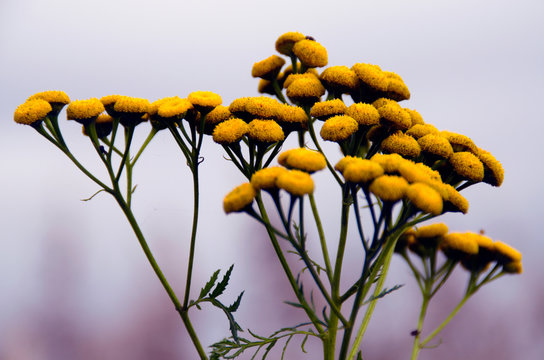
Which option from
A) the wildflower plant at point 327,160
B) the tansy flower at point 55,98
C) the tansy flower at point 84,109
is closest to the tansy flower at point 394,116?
the wildflower plant at point 327,160

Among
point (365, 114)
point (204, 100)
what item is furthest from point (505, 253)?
point (204, 100)

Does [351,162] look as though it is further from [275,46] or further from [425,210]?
[275,46]

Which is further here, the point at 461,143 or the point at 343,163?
the point at 461,143

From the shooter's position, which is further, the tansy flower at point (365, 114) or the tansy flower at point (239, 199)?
the tansy flower at point (365, 114)

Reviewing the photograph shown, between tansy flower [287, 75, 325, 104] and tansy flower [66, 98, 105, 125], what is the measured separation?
3.41 feet

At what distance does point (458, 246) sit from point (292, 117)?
116 cm

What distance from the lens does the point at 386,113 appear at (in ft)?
8.41

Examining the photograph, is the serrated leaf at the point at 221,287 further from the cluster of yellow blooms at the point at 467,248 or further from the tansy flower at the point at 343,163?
the cluster of yellow blooms at the point at 467,248

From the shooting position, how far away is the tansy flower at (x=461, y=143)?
267 cm

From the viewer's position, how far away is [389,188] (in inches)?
83.7

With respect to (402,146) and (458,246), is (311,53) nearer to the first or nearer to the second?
(402,146)

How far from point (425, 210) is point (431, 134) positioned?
62cm

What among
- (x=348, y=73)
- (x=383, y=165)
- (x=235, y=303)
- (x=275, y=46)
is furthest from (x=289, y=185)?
(x=275, y=46)

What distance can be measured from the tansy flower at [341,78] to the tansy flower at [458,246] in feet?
3.30
